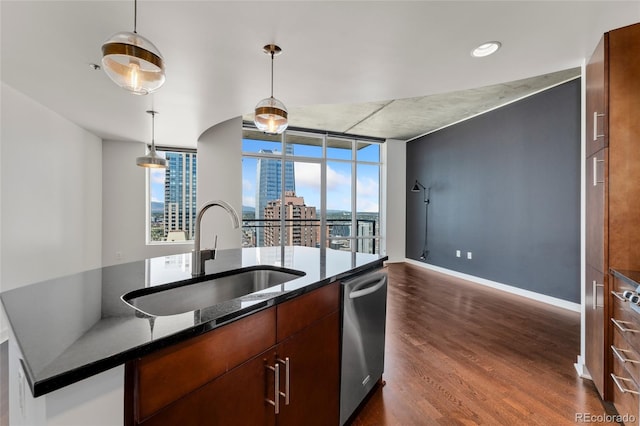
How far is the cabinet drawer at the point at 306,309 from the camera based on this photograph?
1.19 m

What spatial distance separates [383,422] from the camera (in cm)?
172

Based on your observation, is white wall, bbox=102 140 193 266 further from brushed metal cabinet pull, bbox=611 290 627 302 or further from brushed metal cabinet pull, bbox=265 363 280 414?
brushed metal cabinet pull, bbox=611 290 627 302

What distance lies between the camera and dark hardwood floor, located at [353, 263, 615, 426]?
1788mm

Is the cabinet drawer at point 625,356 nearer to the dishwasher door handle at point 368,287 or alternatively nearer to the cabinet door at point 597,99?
the cabinet door at point 597,99

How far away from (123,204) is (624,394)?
6.22m

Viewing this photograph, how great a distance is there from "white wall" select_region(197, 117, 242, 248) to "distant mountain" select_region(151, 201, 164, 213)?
1271mm

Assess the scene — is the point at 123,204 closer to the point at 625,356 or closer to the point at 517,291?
the point at 625,356

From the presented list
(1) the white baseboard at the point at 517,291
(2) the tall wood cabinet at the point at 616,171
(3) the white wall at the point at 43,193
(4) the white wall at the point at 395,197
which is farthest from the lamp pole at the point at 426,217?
(3) the white wall at the point at 43,193

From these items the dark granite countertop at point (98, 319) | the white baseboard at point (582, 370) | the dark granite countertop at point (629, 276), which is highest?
the dark granite countertop at point (98, 319)

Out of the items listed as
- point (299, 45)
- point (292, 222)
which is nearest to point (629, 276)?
point (299, 45)

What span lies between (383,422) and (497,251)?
391 centimetres

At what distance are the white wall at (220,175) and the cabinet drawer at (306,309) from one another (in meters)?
3.63

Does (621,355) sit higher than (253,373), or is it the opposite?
(253,373)

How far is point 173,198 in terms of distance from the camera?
5684 mm
